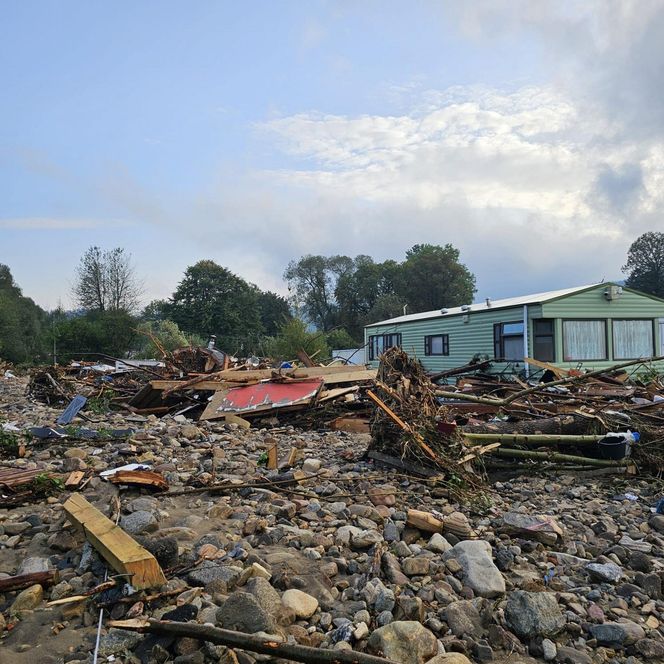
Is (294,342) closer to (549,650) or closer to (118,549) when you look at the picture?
(118,549)

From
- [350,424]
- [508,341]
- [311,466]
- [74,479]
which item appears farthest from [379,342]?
[74,479]

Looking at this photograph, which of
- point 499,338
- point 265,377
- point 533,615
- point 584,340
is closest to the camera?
point 533,615

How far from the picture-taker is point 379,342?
25.6m

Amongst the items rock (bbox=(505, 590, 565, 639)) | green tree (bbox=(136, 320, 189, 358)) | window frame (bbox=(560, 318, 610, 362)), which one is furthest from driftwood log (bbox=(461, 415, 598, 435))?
green tree (bbox=(136, 320, 189, 358))

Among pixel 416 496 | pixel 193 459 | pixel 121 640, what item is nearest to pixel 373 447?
pixel 416 496

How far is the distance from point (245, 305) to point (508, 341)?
31.5 meters

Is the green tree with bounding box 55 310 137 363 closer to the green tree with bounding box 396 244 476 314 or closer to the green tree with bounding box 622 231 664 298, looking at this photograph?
the green tree with bounding box 396 244 476 314

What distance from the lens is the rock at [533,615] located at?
9.04ft

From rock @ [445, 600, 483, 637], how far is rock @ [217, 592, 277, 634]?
2.95 feet

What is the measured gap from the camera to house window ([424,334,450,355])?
67.4 ft

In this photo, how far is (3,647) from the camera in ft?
8.04

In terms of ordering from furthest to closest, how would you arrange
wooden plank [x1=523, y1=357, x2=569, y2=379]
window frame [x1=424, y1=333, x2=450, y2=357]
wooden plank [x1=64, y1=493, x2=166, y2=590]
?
window frame [x1=424, y1=333, x2=450, y2=357] < wooden plank [x1=523, y1=357, x2=569, y2=379] < wooden plank [x1=64, y1=493, x2=166, y2=590]

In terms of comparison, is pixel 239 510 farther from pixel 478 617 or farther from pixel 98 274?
pixel 98 274

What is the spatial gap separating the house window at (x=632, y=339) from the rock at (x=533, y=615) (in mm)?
16236
